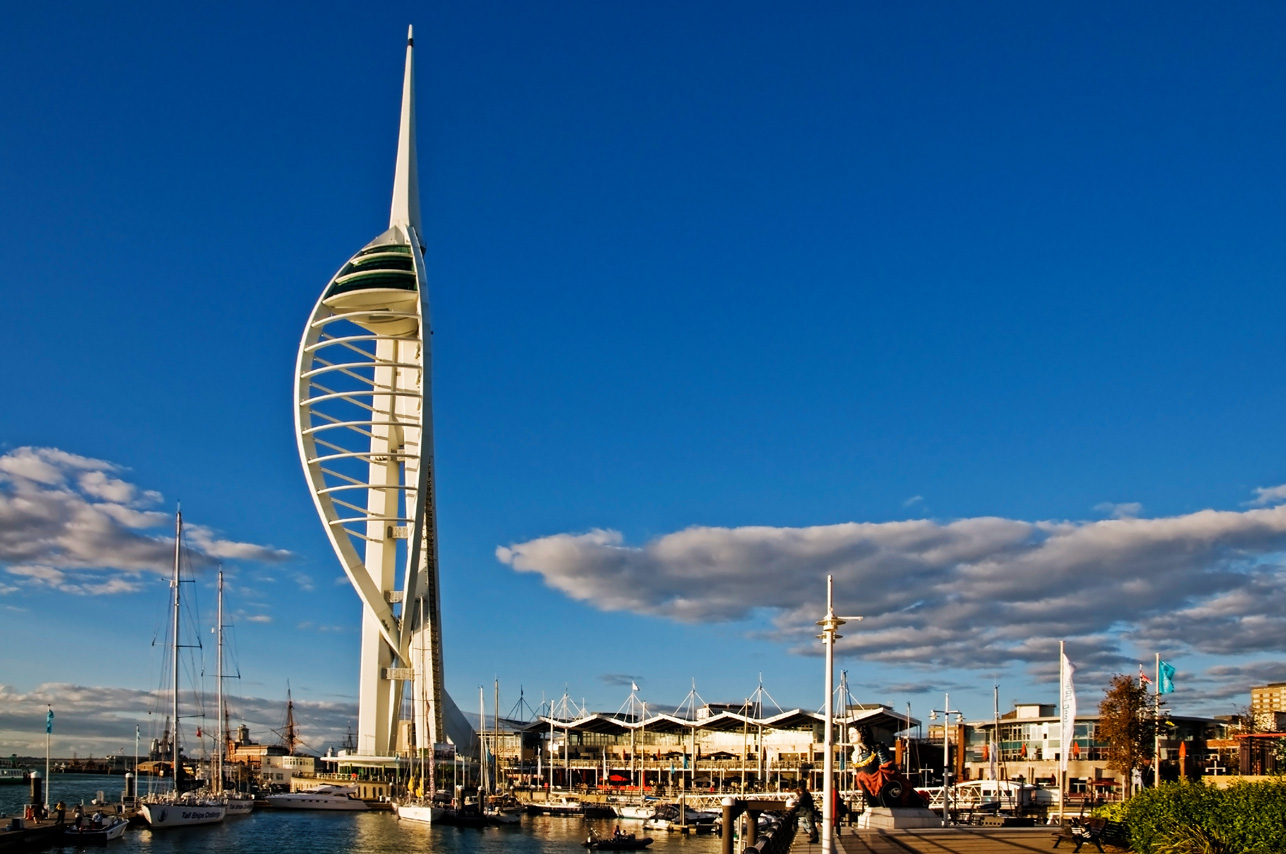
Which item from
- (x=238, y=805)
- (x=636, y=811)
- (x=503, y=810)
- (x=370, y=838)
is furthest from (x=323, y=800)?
(x=370, y=838)

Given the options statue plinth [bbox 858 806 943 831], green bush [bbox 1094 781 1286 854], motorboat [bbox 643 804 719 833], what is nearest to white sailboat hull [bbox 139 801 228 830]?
motorboat [bbox 643 804 719 833]

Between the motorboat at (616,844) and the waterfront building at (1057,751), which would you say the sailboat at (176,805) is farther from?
the waterfront building at (1057,751)

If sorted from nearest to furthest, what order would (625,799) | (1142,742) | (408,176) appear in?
(1142,742)
(625,799)
(408,176)

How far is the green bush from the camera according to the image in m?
20.5

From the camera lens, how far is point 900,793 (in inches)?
1305

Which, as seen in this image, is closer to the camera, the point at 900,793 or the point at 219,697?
the point at 900,793

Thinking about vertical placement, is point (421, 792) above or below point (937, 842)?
below

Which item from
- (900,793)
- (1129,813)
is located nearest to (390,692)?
(900,793)

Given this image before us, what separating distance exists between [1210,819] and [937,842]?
8086 millimetres

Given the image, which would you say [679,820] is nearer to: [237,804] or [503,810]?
[503,810]

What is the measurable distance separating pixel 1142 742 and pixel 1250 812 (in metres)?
37.7

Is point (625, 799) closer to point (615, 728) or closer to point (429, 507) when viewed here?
point (429, 507)

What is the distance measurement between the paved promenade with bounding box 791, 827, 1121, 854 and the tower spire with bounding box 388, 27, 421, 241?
87467 mm

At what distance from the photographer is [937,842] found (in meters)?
28.2
